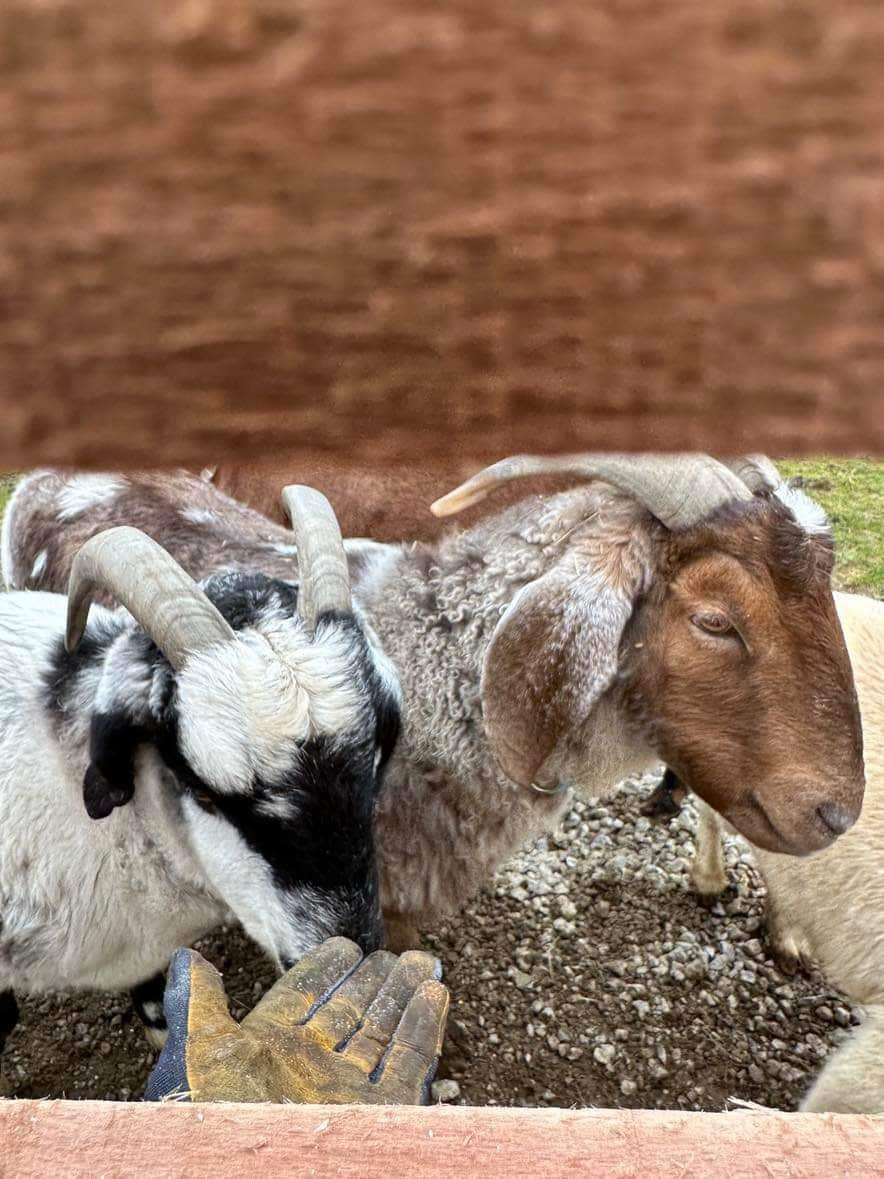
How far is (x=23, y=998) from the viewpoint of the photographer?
12.1ft

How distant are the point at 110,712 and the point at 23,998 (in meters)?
2.03

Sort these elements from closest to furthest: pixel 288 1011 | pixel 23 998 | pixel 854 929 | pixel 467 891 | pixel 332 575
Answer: pixel 288 1011 → pixel 332 575 → pixel 854 929 → pixel 467 891 → pixel 23 998

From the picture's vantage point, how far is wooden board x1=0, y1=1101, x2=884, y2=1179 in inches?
29.1

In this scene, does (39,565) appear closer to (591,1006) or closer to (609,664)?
(609,664)

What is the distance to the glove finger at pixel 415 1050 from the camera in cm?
170

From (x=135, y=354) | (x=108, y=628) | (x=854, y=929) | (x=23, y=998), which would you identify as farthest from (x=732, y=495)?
(x=23, y=998)

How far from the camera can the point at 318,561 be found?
8.82 ft

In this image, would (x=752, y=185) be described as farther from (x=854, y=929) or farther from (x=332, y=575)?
(x=854, y=929)

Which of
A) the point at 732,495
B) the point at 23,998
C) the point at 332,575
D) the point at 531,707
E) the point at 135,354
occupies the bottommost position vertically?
the point at 23,998

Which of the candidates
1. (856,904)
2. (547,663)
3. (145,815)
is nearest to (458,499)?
(547,663)

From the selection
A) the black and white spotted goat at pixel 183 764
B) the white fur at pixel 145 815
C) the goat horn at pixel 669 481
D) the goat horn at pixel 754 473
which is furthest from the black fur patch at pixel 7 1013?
the goat horn at pixel 754 473

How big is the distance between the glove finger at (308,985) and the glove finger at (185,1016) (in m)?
0.17

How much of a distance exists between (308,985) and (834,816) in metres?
1.69

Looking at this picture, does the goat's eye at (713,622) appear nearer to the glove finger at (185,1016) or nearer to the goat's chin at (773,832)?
the goat's chin at (773,832)
